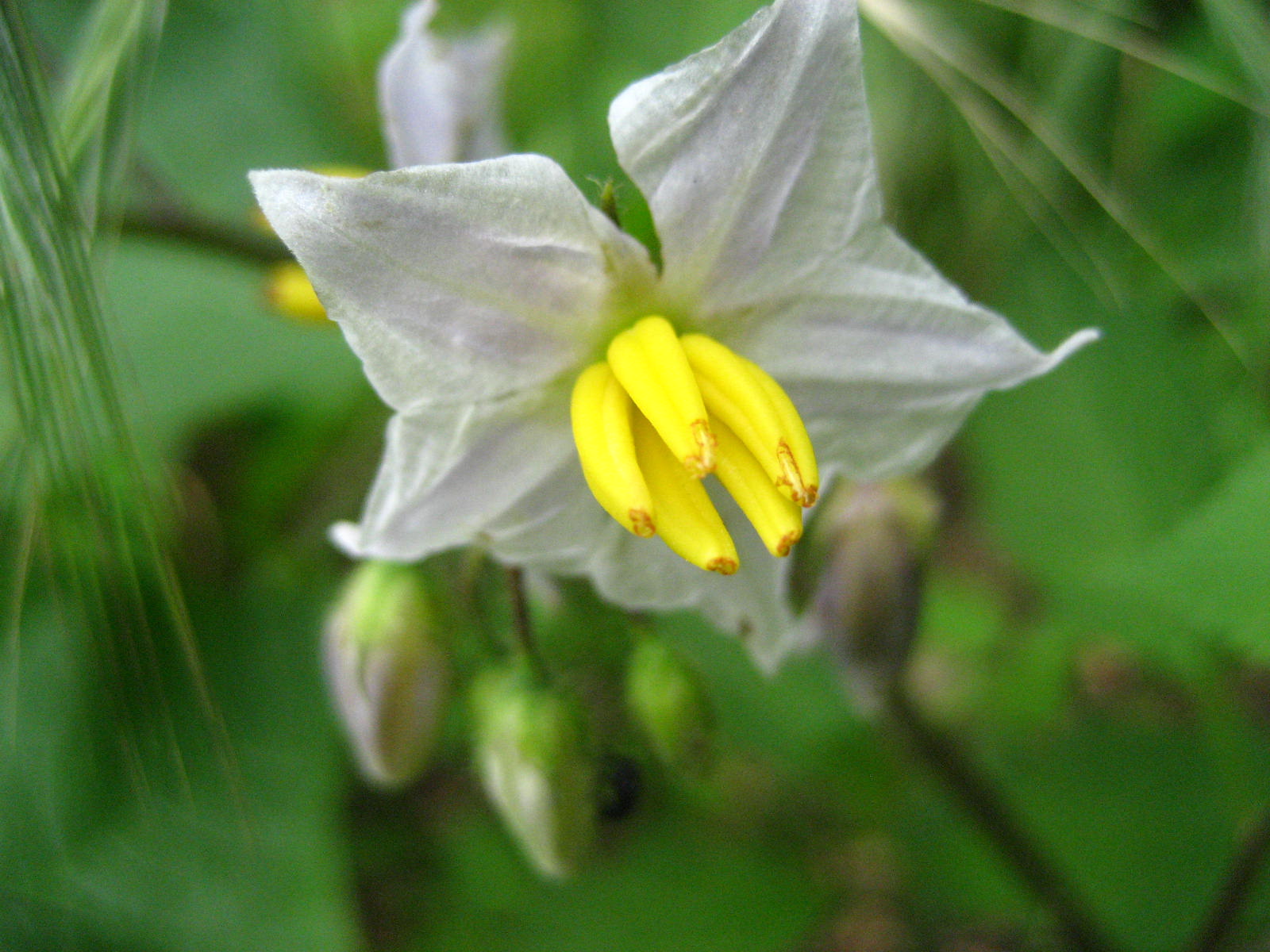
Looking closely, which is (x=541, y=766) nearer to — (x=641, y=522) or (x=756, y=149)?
(x=641, y=522)

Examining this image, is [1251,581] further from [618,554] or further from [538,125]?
[538,125]

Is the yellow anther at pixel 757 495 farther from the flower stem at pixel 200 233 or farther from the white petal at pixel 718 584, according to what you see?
the flower stem at pixel 200 233

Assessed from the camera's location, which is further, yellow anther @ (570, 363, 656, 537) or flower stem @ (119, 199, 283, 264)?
flower stem @ (119, 199, 283, 264)

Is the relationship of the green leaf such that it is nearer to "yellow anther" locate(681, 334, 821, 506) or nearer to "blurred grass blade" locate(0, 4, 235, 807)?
"yellow anther" locate(681, 334, 821, 506)

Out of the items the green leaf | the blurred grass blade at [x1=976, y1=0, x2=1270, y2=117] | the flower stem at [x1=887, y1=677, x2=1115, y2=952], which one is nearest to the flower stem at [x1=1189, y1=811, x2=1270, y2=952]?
the flower stem at [x1=887, y1=677, x2=1115, y2=952]

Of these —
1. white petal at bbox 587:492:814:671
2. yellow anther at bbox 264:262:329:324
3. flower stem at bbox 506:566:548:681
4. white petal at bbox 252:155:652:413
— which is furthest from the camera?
yellow anther at bbox 264:262:329:324
